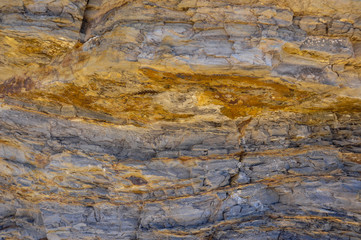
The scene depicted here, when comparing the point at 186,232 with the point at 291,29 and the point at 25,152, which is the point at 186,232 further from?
the point at 291,29

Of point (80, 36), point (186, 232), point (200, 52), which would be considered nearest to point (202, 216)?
point (186, 232)

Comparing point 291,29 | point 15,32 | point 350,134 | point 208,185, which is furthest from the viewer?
point 208,185

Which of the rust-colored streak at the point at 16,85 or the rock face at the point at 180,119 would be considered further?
the rust-colored streak at the point at 16,85

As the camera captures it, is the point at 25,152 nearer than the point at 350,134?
No

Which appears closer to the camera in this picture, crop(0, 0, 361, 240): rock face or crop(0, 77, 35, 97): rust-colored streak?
crop(0, 0, 361, 240): rock face

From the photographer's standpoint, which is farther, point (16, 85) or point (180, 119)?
point (180, 119)

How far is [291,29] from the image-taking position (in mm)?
4660

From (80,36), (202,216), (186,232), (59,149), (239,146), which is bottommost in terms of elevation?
(186,232)

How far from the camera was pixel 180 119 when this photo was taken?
6.21m

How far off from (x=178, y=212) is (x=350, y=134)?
4.16m

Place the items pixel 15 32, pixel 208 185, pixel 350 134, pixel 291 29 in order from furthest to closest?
pixel 208 185
pixel 350 134
pixel 15 32
pixel 291 29

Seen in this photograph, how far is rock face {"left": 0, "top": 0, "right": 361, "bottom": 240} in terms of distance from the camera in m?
4.68

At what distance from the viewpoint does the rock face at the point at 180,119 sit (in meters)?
4.68

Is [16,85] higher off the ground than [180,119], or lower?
lower
